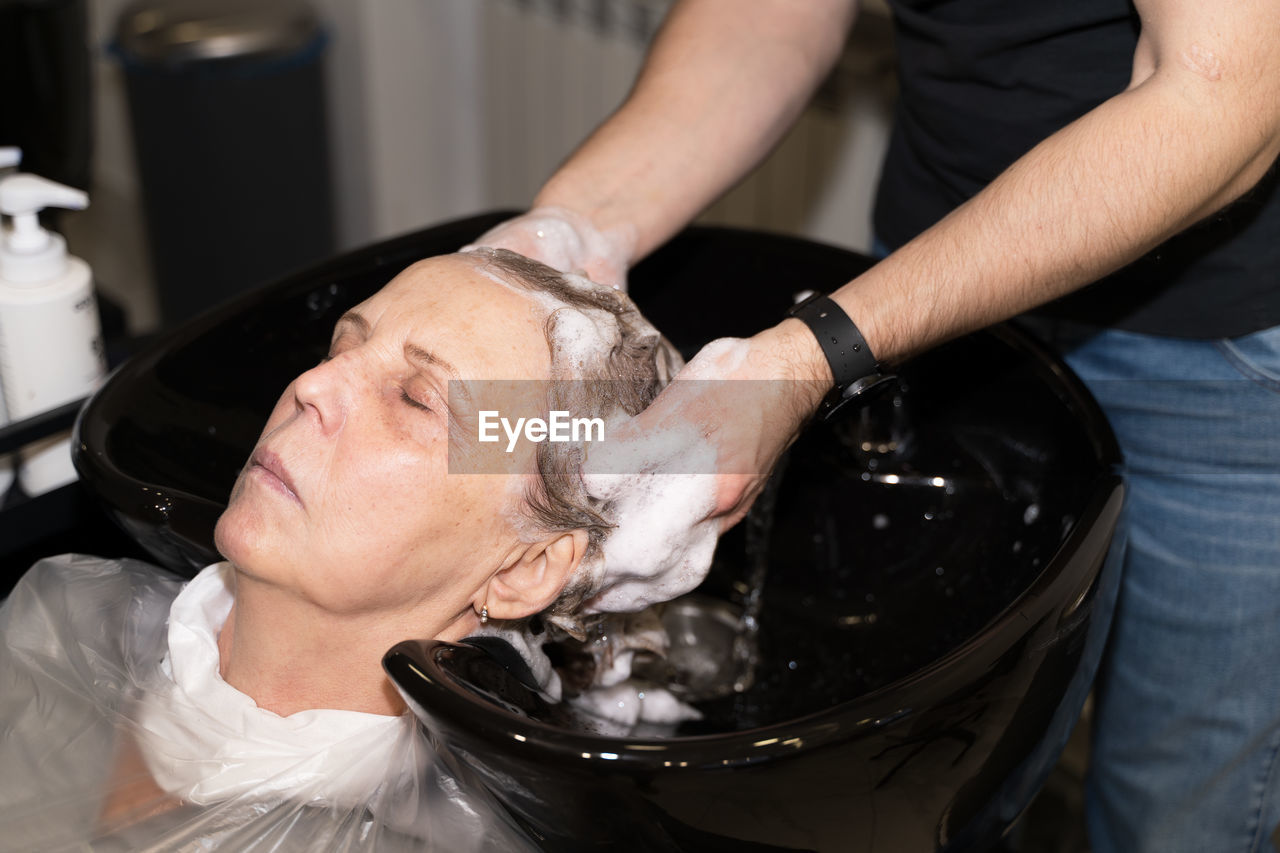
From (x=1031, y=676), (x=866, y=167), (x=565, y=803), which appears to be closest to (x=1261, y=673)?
(x=1031, y=676)

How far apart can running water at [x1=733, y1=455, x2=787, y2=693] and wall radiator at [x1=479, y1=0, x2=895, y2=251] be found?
87 cm

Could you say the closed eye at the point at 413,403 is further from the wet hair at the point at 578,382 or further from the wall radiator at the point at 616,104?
the wall radiator at the point at 616,104

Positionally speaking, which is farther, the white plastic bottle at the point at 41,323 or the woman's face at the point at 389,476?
the white plastic bottle at the point at 41,323

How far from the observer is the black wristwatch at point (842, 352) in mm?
939

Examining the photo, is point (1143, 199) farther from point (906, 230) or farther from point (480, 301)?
point (480, 301)

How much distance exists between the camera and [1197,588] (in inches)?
43.4

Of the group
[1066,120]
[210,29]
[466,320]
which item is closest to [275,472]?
[466,320]

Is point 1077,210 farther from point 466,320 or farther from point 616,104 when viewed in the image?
point 616,104

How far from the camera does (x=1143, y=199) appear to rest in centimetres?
89

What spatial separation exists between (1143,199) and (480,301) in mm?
506

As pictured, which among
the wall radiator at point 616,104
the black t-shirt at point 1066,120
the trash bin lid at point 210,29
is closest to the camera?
the black t-shirt at point 1066,120

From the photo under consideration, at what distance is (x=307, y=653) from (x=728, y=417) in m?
0.38

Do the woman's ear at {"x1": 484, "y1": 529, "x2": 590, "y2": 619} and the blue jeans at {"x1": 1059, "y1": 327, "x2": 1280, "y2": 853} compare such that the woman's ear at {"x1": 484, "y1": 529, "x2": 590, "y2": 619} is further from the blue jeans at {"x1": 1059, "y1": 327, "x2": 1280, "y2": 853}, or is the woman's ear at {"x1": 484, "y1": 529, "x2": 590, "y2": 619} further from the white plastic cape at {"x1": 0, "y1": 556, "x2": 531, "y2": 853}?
the blue jeans at {"x1": 1059, "y1": 327, "x2": 1280, "y2": 853}

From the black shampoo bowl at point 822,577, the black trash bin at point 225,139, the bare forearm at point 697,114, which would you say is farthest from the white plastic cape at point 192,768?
the black trash bin at point 225,139
